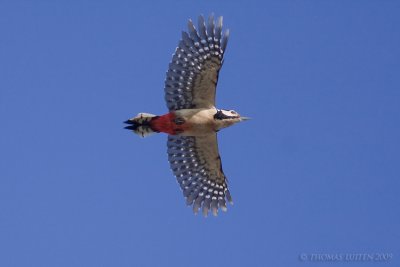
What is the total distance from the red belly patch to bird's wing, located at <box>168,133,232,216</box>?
0.84 metres

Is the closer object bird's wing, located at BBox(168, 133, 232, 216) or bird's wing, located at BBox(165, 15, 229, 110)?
bird's wing, located at BBox(165, 15, 229, 110)

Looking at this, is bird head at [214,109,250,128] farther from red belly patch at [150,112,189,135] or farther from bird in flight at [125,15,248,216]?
red belly patch at [150,112,189,135]

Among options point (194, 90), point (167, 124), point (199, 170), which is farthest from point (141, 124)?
point (199, 170)

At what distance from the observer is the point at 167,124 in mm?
22609

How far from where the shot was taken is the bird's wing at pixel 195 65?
888 inches

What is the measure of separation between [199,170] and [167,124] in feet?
6.84

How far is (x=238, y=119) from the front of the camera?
2288 cm

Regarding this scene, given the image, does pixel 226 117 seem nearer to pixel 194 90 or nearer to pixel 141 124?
pixel 194 90

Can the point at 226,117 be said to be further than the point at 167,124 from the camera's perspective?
Yes

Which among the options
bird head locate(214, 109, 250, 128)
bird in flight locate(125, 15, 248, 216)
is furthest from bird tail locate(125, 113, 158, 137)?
bird head locate(214, 109, 250, 128)

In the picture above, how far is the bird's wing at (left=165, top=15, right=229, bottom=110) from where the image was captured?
22.5 m

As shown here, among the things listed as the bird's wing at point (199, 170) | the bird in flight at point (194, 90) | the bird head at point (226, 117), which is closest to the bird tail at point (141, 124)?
the bird in flight at point (194, 90)

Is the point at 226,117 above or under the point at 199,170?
above

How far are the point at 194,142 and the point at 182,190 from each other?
1382 mm
